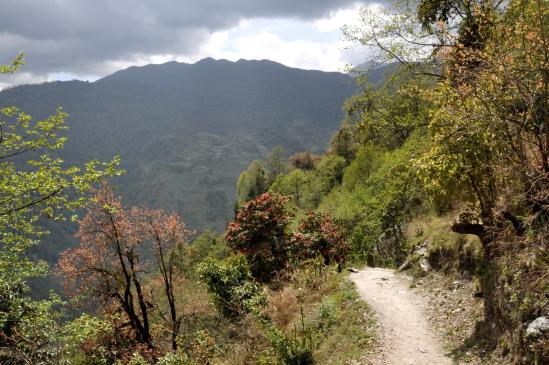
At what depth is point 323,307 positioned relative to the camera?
43.3 feet

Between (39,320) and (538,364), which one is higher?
(538,364)

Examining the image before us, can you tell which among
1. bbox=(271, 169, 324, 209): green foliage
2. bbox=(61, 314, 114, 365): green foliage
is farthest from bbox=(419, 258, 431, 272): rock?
bbox=(271, 169, 324, 209): green foliage

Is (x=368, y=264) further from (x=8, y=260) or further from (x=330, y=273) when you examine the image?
(x=8, y=260)

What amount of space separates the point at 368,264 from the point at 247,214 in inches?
328

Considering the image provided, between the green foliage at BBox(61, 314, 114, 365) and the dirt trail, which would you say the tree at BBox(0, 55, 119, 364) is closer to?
the green foliage at BBox(61, 314, 114, 365)

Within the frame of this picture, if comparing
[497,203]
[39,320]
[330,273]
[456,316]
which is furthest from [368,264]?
[39,320]

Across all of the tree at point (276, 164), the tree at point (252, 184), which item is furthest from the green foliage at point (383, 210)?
the tree at point (276, 164)

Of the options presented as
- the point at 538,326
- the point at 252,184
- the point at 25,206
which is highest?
the point at 25,206

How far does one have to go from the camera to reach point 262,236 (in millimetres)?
21266

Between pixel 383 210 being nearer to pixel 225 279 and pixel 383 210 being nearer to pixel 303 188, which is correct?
pixel 225 279

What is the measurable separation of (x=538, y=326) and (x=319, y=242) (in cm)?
1475

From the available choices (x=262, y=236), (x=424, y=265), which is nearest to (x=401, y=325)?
(x=424, y=265)

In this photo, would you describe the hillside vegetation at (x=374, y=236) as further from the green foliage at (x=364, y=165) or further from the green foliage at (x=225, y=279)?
the green foliage at (x=364, y=165)

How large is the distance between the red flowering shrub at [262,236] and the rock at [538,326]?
1415cm
